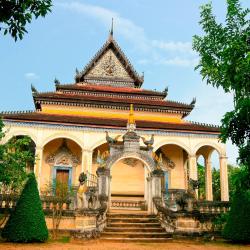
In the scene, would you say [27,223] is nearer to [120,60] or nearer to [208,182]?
[208,182]

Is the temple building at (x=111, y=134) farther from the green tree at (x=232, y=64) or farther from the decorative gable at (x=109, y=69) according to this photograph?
the green tree at (x=232, y=64)

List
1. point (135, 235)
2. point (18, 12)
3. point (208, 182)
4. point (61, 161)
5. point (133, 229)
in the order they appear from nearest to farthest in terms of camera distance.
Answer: point (18, 12)
point (135, 235)
point (133, 229)
point (61, 161)
point (208, 182)

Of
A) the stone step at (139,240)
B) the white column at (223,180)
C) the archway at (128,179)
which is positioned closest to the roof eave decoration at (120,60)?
the archway at (128,179)

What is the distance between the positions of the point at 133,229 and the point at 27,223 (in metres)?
3.96

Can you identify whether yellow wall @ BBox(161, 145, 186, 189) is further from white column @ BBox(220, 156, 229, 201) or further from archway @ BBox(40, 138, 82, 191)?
archway @ BBox(40, 138, 82, 191)

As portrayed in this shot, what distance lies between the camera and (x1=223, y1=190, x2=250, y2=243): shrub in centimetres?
1154

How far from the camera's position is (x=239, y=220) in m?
11.6

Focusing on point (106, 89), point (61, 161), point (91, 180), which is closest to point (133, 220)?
point (91, 180)

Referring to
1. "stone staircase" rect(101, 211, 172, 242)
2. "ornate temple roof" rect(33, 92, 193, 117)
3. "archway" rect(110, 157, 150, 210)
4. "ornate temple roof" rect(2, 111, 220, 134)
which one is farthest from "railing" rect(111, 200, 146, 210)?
"ornate temple roof" rect(33, 92, 193, 117)

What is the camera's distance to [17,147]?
1497cm

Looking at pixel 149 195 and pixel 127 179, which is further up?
pixel 127 179

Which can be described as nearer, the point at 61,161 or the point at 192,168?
the point at 192,168

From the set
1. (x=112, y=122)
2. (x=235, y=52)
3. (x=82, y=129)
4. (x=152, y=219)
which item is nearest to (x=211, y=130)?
(x=112, y=122)

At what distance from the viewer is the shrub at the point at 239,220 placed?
11.5m
